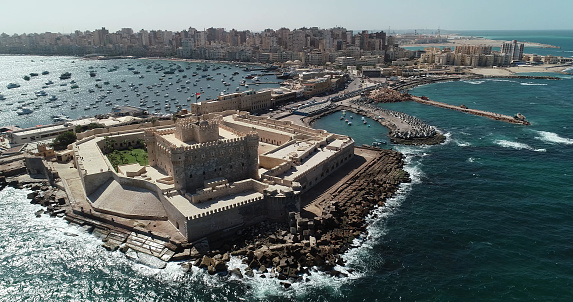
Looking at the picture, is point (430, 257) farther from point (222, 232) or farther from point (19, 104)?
point (19, 104)

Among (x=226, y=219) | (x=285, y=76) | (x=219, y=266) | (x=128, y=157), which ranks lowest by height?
(x=219, y=266)

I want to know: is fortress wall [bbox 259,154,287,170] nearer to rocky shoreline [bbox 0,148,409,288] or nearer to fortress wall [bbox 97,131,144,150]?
rocky shoreline [bbox 0,148,409,288]

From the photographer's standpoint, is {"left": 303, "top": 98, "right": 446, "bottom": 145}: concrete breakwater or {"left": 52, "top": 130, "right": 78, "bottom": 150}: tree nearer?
{"left": 52, "top": 130, "right": 78, "bottom": 150}: tree

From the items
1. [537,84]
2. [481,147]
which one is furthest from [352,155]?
[537,84]

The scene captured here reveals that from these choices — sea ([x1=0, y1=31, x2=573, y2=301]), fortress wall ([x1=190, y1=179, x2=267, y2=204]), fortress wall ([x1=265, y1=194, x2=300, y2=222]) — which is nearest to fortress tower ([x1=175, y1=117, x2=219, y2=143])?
fortress wall ([x1=190, y1=179, x2=267, y2=204])

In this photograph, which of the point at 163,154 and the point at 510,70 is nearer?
the point at 163,154

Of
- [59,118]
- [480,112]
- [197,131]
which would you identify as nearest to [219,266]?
[197,131]

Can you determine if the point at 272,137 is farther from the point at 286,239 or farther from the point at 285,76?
the point at 285,76

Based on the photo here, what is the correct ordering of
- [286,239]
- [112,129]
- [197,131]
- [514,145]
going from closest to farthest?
[286,239] < [197,131] < [112,129] < [514,145]
